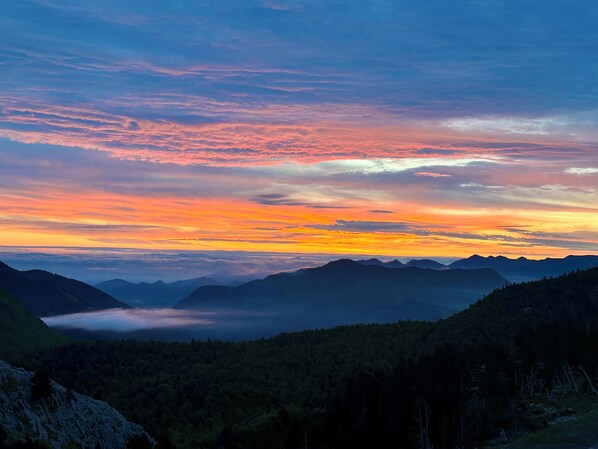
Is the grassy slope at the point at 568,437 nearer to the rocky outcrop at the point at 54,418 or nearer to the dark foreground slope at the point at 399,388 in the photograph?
the dark foreground slope at the point at 399,388

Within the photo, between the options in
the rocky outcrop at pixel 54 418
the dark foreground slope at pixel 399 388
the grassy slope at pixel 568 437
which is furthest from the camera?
the dark foreground slope at pixel 399 388

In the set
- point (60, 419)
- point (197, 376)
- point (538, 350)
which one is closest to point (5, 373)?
point (60, 419)

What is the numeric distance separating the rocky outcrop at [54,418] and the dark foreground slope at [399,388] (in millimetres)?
42063

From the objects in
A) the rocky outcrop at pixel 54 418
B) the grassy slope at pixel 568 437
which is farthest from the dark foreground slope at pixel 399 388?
the rocky outcrop at pixel 54 418

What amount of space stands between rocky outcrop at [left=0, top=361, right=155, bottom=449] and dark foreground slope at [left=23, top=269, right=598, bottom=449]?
138ft

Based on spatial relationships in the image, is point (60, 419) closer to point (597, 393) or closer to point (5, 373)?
point (5, 373)

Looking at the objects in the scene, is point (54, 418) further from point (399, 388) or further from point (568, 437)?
point (399, 388)

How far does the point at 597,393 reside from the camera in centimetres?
8600

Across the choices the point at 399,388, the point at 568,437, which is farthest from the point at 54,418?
the point at 399,388

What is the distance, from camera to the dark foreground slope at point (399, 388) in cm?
9119

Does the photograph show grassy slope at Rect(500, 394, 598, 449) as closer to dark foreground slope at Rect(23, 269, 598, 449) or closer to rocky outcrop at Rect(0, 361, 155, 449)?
dark foreground slope at Rect(23, 269, 598, 449)

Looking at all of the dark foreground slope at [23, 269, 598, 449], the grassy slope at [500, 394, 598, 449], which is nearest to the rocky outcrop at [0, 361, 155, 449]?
the dark foreground slope at [23, 269, 598, 449]

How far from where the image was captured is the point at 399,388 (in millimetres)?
109375

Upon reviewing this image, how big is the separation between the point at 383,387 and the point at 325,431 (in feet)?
43.2
